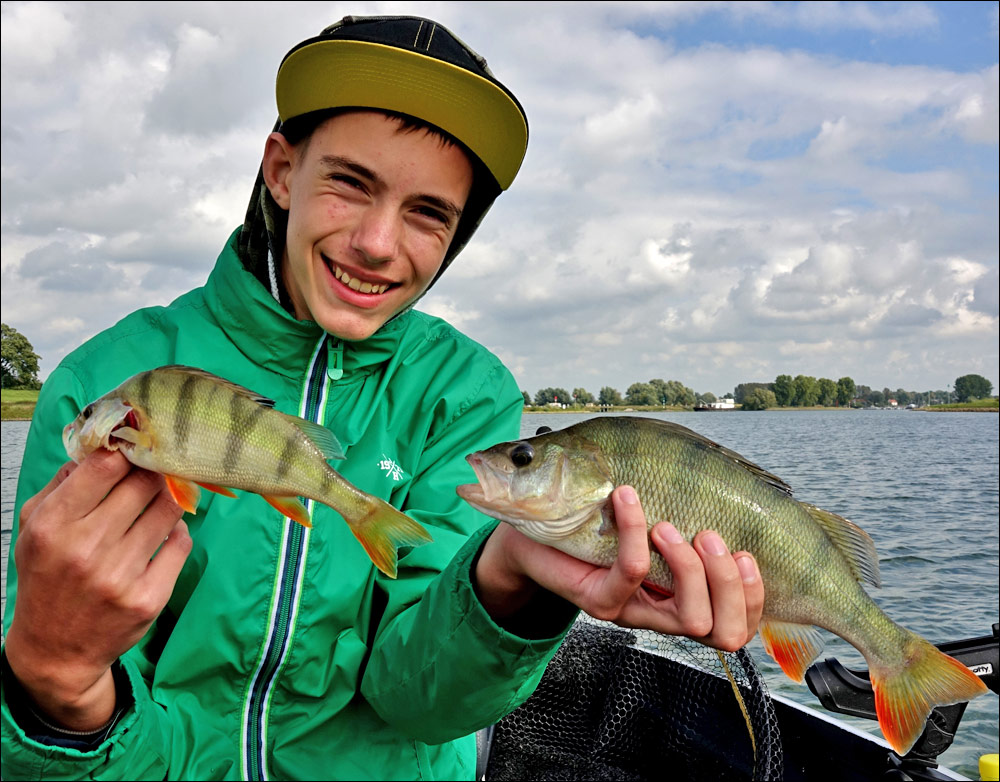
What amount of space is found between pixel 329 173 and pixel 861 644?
7.35 feet

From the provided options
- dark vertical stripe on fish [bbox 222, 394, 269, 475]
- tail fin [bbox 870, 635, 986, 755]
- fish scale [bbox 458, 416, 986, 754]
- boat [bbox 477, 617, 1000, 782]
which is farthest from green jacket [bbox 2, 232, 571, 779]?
boat [bbox 477, 617, 1000, 782]

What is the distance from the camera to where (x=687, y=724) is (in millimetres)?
3834

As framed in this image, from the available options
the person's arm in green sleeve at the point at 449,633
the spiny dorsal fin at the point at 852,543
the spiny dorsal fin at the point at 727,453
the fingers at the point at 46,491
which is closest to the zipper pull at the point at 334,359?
the person's arm in green sleeve at the point at 449,633

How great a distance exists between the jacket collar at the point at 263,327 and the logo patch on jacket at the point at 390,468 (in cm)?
A: 36

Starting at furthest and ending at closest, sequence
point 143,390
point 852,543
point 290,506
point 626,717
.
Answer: point 626,717, point 852,543, point 290,506, point 143,390

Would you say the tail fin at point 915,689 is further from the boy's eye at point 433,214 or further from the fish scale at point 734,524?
the boy's eye at point 433,214

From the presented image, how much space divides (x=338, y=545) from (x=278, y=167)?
142 cm

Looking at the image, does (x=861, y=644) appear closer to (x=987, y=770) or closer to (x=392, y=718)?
(x=392, y=718)

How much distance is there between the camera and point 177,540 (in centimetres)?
189

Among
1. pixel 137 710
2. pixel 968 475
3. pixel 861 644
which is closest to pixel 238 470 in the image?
pixel 137 710

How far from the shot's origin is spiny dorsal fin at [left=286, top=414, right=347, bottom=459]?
1995 mm

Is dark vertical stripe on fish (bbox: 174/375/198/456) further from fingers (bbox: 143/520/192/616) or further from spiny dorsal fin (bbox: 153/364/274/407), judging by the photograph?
fingers (bbox: 143/520/192/616)

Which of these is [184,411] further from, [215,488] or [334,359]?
[334,359]

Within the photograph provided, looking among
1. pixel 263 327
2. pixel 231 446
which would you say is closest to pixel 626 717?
pixel 263 327
